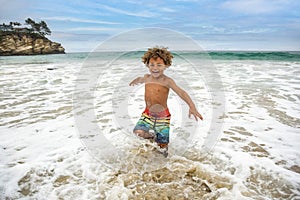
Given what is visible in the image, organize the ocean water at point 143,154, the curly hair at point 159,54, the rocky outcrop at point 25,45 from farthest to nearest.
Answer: the rocky outcrop at point 25,45, the curly hair at point 159,54, the ocean water at point 143,154

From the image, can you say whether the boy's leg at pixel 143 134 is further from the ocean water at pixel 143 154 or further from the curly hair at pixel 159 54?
the curly hair at pixel 159 54

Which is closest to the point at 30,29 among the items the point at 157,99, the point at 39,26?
the point at 39,26

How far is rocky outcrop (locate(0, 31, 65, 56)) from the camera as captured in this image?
47844mm

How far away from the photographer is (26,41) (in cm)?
5256

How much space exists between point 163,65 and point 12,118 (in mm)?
3690

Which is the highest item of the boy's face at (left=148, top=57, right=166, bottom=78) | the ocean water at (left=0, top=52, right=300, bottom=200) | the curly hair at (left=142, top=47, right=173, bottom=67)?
the curly hair at (left=142, top=47, right=173, bottom=67)

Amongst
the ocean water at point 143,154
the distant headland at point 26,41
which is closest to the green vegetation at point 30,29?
the distant headland at point 26,41

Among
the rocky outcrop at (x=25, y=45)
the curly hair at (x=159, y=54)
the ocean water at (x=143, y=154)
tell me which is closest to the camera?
the ocean water at (x=143, y=154)

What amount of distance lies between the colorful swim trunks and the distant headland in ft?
180

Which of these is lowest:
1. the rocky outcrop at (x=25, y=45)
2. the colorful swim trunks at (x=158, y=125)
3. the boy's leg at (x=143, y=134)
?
the boy's leg at (x=143, y=134)

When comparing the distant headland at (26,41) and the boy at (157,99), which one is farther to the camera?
the distant headland at (26,41)

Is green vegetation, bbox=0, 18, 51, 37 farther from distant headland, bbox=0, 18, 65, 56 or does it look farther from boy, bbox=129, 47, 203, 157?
boy, bbox=129, 47, 203, 157

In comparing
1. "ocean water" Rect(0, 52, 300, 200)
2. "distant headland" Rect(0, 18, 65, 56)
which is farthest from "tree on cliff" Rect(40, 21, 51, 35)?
"ocean water" Rect(0, 52, 300, 200)

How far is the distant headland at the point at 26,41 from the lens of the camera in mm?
48281
